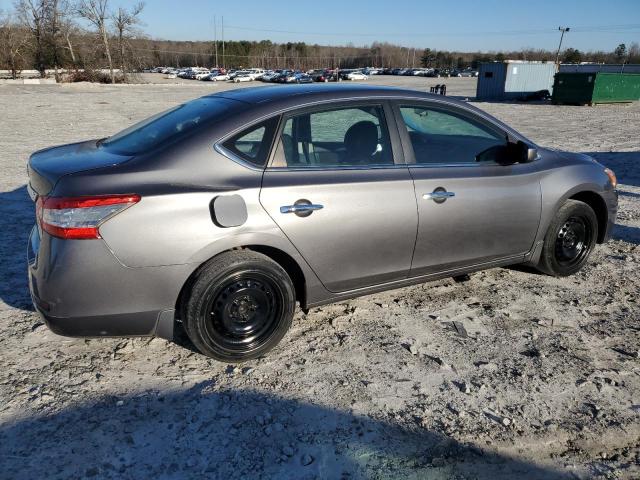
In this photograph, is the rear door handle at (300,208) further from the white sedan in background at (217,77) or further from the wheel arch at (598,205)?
the white sedan in background at (217,77)

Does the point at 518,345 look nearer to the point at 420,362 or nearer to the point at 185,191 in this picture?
the point at 420,362

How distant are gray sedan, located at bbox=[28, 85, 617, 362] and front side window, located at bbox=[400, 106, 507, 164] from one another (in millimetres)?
14

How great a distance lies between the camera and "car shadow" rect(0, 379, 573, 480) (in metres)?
2.44

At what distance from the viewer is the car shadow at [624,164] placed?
30.0 ft

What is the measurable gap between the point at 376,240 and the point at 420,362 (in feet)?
2.85

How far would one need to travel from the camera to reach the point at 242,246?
3.18m

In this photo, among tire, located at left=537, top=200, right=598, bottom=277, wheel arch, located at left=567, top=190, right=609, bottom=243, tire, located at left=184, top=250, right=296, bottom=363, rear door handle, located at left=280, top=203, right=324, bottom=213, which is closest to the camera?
tire, located at left=184, top=250, right=296, bottom=363

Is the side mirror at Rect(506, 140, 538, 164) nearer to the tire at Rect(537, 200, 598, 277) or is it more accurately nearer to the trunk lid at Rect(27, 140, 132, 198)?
the tire at Rect(537, 200, 598, 277)

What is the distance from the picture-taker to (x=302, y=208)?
3.25m

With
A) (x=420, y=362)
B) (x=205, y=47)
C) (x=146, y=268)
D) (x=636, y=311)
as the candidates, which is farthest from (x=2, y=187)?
(x=205, y=47)

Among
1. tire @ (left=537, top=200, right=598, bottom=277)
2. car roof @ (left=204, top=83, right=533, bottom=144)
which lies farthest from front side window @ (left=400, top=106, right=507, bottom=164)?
tire @ (left=537, top=200, right=598, bottom=277)

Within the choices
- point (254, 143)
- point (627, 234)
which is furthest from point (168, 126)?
point (627, 234)

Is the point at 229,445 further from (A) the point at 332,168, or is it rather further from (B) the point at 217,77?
(B) the point at 217,77

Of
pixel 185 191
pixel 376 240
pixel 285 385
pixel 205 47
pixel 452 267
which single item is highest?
pixel 205 47
